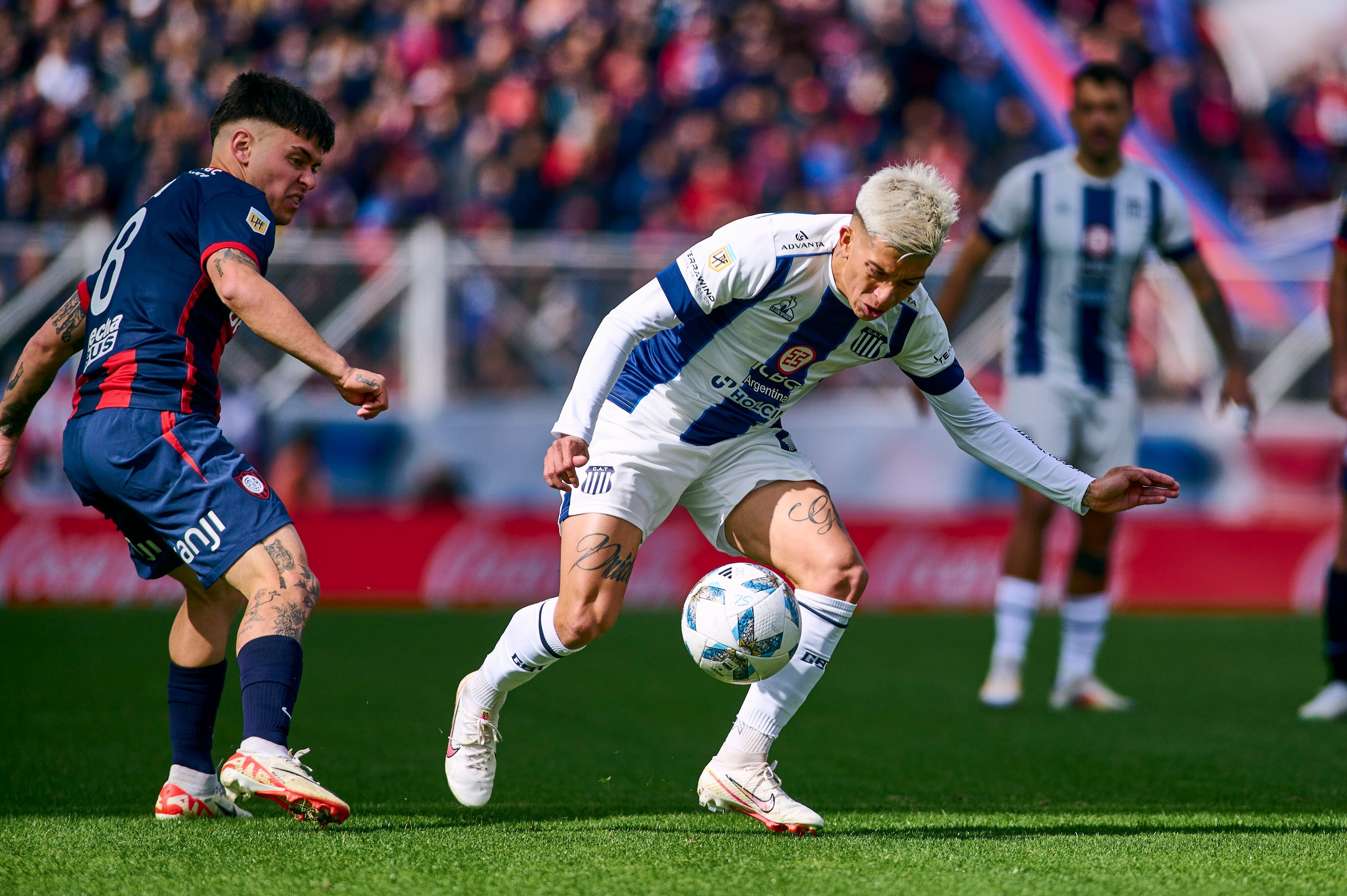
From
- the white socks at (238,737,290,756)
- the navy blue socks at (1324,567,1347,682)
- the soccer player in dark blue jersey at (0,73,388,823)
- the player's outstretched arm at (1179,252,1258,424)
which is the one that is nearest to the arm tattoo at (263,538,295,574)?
the soccer player in dark blue jersey at (0,73,388,823)

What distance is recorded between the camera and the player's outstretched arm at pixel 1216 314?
6184 mm

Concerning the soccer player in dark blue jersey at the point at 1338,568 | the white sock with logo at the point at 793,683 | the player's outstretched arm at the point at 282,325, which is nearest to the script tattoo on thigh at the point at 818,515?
the white sock with logo at the point at 793,683

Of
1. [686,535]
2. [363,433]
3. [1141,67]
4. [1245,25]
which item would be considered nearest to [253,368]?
[363,433]

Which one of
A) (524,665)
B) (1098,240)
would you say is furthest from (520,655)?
(1098,240)

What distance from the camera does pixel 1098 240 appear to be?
6.15m

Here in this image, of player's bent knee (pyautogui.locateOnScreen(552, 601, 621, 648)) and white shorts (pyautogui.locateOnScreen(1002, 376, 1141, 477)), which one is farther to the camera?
white shorts (pyautogui.locateOnScreen(1002, 376, 1141, 477))

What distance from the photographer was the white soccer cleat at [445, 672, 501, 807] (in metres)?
3.95

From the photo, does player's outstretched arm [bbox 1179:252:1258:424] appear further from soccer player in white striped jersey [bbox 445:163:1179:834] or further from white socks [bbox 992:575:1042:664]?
soccer player in white striped jersey [bbox 445:163:1179:834]

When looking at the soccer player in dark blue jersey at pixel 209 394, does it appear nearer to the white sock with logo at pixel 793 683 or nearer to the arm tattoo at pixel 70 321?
the arm tattoo at pixel 70 321

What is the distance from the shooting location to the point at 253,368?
37.1ft

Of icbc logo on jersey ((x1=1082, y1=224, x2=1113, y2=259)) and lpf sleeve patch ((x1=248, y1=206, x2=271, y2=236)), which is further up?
icbc logo on jersey ((x1=1082, y1=224, x2=1113, y2=259))

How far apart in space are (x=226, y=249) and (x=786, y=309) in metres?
1.44

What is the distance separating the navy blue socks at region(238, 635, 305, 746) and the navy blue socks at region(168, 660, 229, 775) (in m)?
0.52

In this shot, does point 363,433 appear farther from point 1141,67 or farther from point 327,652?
point 1141,67
